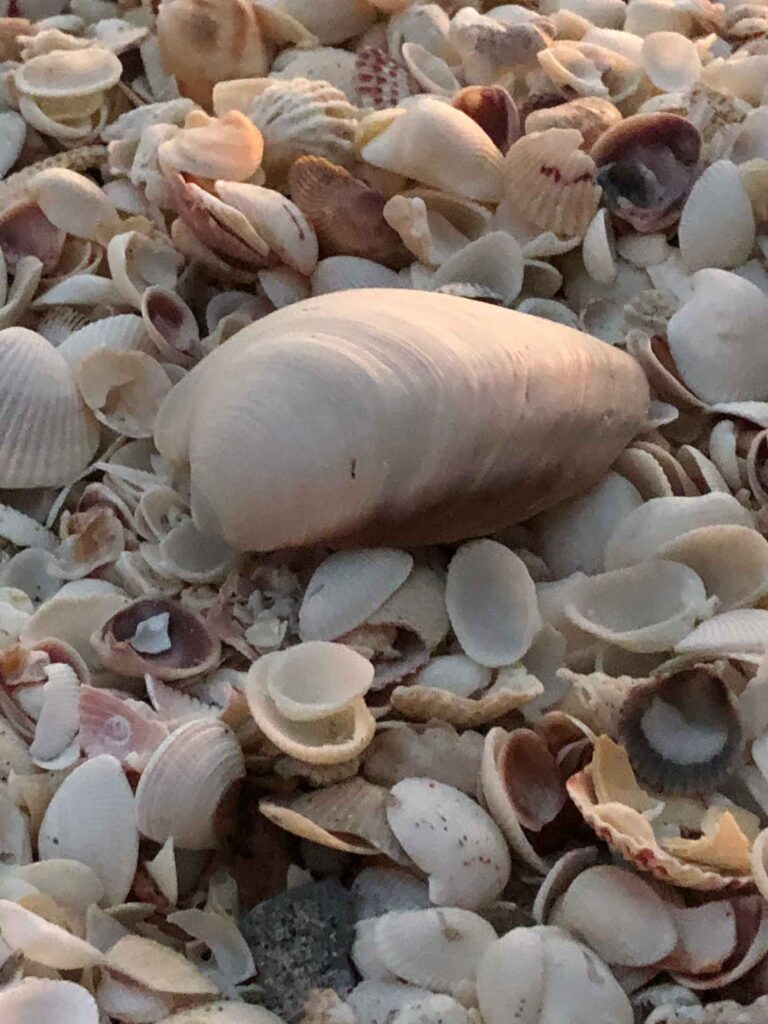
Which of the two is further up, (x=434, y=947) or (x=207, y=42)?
(x=207, y=42)

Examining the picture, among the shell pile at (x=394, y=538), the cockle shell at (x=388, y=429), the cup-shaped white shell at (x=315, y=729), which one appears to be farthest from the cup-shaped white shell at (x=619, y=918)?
the cockle shell at (x=388, y=429)

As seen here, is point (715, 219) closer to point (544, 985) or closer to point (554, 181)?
point (554, 181)

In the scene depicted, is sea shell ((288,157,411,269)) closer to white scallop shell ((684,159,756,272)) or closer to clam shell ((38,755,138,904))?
white scallop shell ((684,159,756,272))

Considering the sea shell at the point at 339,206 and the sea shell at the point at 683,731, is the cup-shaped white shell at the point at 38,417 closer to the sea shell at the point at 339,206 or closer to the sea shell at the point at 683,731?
the sea shell at the point at 339,206

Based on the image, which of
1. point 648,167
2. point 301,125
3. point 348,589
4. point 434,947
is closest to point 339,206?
point 301,125

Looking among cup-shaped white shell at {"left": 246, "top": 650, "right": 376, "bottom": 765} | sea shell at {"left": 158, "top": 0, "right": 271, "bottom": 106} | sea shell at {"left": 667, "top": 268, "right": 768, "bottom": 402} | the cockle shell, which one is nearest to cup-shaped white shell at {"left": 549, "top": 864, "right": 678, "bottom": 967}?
cup-shaped white shell at {"left": 246, "top": 650, "right": 376, "bottom": 765}
